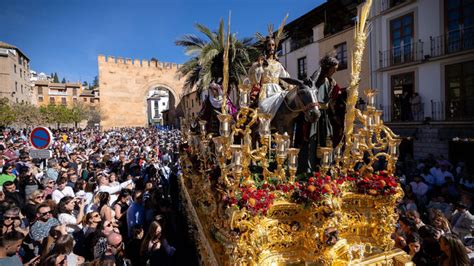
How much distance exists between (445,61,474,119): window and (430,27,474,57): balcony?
78 centimetres

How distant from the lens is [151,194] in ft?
20.7

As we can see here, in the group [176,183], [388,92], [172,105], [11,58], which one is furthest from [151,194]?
[11,58]

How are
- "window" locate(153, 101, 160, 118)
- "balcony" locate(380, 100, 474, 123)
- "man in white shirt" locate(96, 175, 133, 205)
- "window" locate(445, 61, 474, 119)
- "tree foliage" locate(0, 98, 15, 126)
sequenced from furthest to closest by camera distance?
"window" locate(153, 101, 160, 118) → "tree foliage" locate(0, 98, 15, 126) → "balcony" locate(380, 100, 474, 123) → "window" locate(445, 61, 474, 119) → "man in white shirt" locate(96, 175, 133, 205)

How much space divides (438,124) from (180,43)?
48.2ft

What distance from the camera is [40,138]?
24.2 feet

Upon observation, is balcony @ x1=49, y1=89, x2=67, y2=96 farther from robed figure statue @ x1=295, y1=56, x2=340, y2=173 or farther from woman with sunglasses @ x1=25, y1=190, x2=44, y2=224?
robed figure statue @ x1=295, y1=56, x2=340, y2=173

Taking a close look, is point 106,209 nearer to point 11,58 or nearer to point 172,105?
point 172,105

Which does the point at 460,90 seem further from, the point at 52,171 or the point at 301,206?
the point at 52,171

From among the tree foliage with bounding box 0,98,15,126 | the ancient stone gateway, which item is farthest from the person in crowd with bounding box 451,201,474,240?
the ancient stone gateway

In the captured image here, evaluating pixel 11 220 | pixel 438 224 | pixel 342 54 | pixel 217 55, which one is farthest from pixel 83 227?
pixel 342 54

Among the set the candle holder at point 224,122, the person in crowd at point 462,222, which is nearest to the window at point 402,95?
the person in crowd at point 462,222

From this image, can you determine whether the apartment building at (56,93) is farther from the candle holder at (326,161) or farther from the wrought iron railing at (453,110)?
the candle holder at (326,161)

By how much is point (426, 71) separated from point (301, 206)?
15.3 meters

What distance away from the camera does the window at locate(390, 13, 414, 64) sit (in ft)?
50.2
